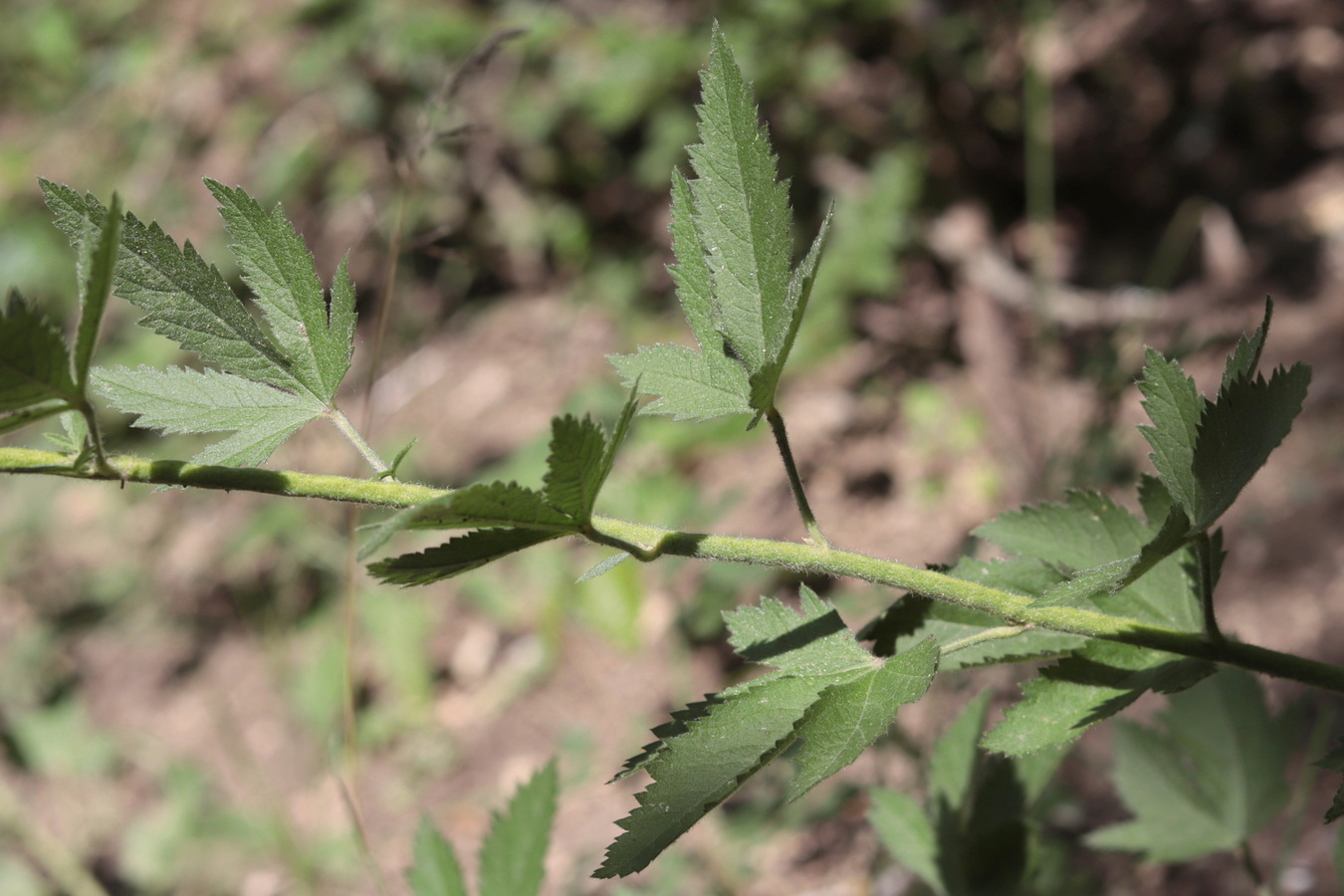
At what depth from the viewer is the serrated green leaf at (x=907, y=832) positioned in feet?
4.25

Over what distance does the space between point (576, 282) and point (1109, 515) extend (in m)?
3.58

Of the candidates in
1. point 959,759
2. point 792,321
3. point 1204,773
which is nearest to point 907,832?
point 959,759

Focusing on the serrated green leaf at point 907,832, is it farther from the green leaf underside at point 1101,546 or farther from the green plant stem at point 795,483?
the green plant stem at point 795,483

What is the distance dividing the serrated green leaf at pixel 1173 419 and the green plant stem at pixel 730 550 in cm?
13

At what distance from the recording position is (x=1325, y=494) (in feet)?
8.39

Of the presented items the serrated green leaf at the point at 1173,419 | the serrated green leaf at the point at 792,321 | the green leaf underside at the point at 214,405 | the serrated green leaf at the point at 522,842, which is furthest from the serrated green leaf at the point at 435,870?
the serrated green leaf at the point at 1173,419

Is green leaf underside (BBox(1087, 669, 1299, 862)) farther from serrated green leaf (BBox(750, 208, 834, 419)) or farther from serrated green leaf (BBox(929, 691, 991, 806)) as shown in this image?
serrated green leaf (BBox(750, 208, 834, 419))

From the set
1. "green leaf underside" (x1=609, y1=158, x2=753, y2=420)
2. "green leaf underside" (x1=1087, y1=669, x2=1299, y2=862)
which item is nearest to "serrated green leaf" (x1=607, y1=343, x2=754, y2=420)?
"green leaf underside" (x1=609, y1=158, x2=753, y2=420)

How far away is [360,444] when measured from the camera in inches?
33.6

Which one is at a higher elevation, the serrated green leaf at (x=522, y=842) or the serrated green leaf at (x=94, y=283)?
the serrated green leaf at (x=94, y=283)

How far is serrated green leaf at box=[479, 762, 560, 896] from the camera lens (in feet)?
3.86

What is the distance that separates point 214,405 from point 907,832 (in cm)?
98

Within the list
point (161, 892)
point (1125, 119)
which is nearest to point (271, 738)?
point (161, 892)

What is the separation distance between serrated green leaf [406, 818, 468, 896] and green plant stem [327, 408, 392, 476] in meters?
0.62
